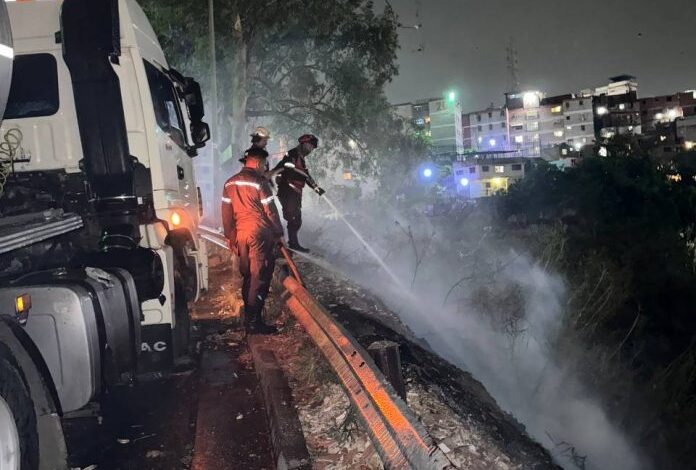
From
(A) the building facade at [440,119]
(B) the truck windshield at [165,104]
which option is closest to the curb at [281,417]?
(B) the truck windshield at [165,104]

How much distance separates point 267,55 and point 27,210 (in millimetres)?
16312

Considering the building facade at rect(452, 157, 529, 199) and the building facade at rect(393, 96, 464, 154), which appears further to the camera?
the building facade at rect(393, 96, 464, 154)

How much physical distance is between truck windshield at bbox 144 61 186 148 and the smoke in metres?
4.90

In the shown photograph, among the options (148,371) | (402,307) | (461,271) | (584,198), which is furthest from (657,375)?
(584,198)

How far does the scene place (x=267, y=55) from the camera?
63.3 ft

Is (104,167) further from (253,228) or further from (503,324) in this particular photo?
(503,324)

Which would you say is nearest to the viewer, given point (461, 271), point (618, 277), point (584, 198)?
point (461, 271)

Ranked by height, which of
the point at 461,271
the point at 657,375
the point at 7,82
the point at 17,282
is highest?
the point at 7,82

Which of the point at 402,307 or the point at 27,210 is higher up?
the point at 27,210

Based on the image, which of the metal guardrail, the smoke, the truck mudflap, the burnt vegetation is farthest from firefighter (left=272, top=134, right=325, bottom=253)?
the burnt vegetation

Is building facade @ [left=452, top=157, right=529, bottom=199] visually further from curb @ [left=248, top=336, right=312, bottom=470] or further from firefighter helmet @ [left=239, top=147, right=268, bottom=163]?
curb @ [left=248, top=336, right=312, bottom=470]

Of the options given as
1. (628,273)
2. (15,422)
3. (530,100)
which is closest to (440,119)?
(530,100)

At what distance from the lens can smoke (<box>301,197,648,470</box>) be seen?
25.7 feet

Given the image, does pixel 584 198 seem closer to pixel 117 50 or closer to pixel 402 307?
pixel 402 307
